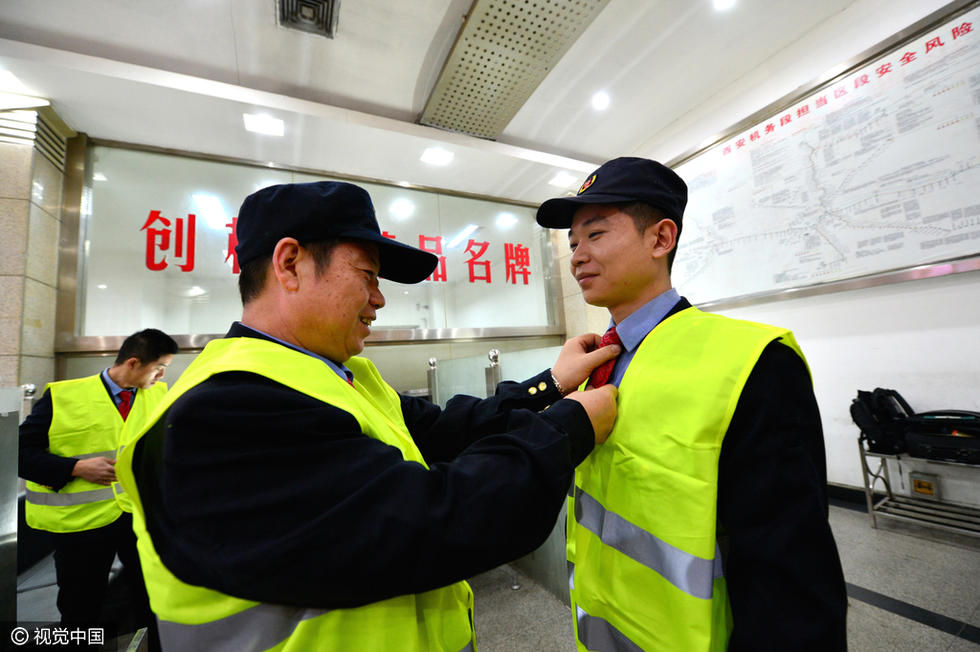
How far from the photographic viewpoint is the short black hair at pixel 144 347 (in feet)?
7.16

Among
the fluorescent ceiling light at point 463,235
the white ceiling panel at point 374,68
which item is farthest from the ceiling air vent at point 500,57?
the fluorescent ceiling light at point 463,235

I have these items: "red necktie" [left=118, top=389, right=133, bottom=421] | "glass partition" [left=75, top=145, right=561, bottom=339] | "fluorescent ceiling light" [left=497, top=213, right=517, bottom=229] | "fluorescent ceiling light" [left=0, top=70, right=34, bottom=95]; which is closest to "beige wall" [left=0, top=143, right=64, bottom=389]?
"glass partition" [left=75, top=145, right=561, bottom=339]

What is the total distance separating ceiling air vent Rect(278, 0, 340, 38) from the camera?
233cm

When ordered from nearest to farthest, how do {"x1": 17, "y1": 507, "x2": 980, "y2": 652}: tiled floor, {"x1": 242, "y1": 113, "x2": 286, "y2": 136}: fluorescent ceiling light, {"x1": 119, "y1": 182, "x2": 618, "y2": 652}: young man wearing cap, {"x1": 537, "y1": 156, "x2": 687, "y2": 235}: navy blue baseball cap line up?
{"x1": 119, "y1": 182, "x2": 618, "y2": 652}: young man wearing cap
{"x1": 537, "y1": 156, "x2": 687, "y2": 235}: navy blue baseball cap
{"x1": 17, "y1": 507, "x2": 980, "y2": 652}: tiled floor
{"x1": 242, "y1": 113, "x2": 286, "y2": 136}: fluorescent ceiling light

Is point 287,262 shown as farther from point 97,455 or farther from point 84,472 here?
point 97,455

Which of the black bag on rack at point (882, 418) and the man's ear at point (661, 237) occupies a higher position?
the man's ear at point (661, 237)

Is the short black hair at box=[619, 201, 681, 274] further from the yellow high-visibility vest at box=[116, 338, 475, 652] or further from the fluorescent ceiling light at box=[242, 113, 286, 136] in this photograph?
the fluorescent ceiling light at box=[242, 113, 286, 136]

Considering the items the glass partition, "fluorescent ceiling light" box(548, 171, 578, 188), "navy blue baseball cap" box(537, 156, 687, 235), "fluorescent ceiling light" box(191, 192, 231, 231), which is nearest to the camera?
"navy blue baseball cap" box(537, 156, 687, 235)

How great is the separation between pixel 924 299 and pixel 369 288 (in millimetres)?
3177

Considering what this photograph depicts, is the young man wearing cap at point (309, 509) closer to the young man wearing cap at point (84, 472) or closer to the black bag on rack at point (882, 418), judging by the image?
the young man wearing cap at point (84, 472)

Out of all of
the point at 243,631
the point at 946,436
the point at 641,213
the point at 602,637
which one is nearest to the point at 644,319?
the point at 641,213

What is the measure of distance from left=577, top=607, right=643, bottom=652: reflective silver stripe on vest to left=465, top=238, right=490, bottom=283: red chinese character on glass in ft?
13.0

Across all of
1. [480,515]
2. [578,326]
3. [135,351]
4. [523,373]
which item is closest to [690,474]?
[480,515]

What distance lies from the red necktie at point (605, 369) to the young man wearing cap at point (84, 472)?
234 cm
